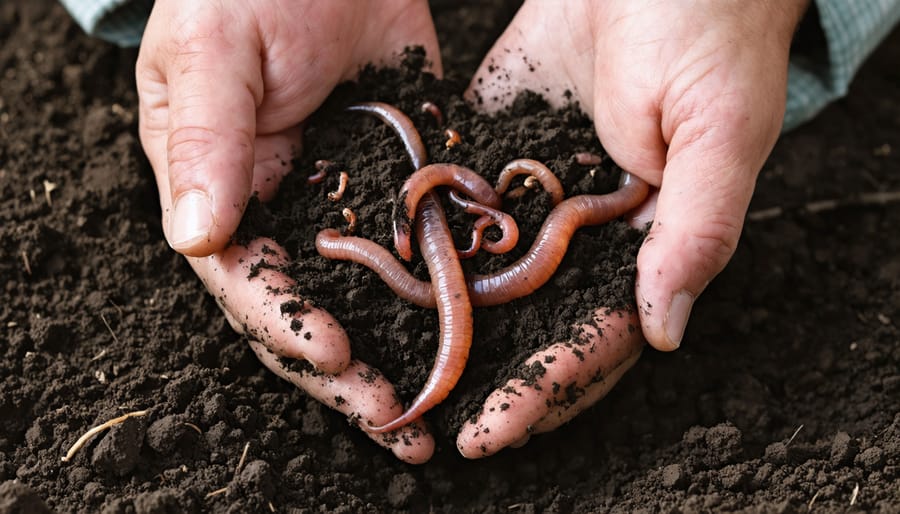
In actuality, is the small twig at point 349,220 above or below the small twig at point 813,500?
above

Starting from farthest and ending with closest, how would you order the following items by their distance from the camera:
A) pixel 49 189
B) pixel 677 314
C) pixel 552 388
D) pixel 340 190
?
1. pixel 49 189
2. pixel 340 190
3. pixel 677 314
4. pixel 552 388

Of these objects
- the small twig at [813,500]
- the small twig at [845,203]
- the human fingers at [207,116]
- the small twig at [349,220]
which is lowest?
the small twig at [845,203]

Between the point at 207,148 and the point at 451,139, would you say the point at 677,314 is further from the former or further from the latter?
the point at 207,148

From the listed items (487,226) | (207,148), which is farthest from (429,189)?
(207,148)

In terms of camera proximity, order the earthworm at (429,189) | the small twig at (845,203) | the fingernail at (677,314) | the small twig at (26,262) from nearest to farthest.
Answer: the fingernail at (677,314) < the earthworm at (429,189) < the small twig at (26,262) < the small twig at (845,203)

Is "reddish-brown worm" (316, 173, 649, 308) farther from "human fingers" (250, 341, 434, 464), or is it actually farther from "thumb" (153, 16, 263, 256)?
"thumb" (153, 16, 263, 256)

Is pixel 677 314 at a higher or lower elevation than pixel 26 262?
lower

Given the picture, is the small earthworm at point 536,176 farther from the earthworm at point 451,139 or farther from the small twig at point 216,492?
the small twig at point 216,492

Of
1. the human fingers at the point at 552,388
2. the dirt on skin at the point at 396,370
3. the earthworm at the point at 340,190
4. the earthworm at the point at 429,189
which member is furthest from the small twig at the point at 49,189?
the human fingers at the point at 552,388
